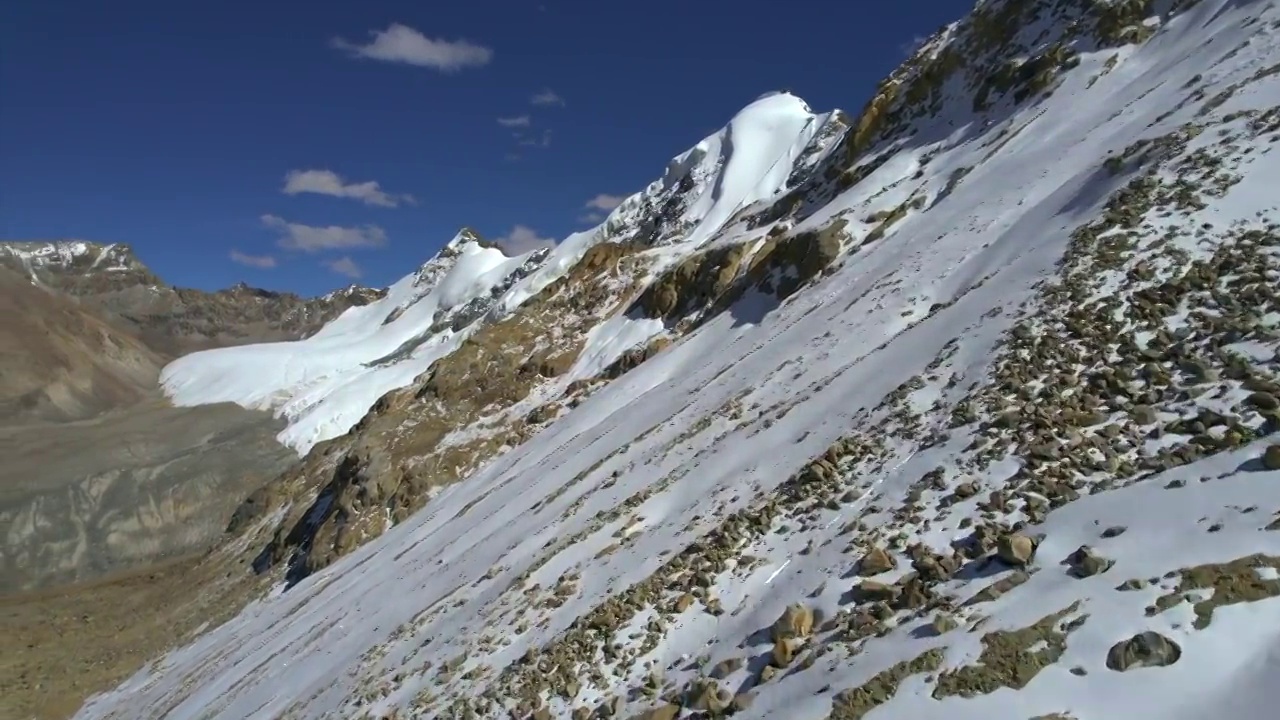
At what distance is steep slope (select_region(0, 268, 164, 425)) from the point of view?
164m

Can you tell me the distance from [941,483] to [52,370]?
22097cm

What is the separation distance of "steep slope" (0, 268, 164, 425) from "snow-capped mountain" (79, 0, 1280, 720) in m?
164

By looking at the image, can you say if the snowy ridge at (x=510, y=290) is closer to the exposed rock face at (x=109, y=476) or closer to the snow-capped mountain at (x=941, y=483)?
the exposed rock face at (x=109, y=476)

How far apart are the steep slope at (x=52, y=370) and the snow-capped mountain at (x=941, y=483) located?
539 ft

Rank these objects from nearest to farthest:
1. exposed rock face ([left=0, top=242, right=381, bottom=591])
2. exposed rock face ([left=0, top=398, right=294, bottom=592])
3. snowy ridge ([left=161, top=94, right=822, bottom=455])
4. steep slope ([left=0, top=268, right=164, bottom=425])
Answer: exposed rock face ([left=0, top=398, right=294, bottom=592]) → exposed rock face ([left=0, top=242, right=381, bottom=591]) → snowy ridge ([left=161, top=94, right=822, bottom=455]) → steep slope ([left=0, top=268, right=164, bottom=425])

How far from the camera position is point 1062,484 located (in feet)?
29.6

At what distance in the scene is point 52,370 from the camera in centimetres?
17675

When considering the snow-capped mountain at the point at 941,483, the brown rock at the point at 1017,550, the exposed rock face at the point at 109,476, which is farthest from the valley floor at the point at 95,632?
the brown rock at the point at 1017,550

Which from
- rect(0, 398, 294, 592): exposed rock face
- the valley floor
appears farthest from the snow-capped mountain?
rect(0, 398, 294, 592): exposed rock face

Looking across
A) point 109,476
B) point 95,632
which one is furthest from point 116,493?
point 95,632

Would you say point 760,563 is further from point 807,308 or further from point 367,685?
point 807,308

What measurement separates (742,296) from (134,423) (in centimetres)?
15252

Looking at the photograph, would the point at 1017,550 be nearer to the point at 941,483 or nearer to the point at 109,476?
the point at 941,483

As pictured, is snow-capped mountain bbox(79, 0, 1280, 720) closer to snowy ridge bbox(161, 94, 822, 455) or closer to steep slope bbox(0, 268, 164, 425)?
snowy ridge bbox(161, 94, 822, 455)
